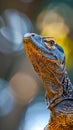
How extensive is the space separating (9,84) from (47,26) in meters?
0.71

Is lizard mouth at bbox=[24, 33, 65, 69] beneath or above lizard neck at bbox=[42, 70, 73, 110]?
above

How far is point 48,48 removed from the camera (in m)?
2.41

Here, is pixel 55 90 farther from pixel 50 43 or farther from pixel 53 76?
pixel 50 43

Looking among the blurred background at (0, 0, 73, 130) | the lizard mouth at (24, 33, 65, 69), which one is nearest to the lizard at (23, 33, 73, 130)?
the lizard mouth at (24, 33, 65, 69)

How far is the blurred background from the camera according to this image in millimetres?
4738

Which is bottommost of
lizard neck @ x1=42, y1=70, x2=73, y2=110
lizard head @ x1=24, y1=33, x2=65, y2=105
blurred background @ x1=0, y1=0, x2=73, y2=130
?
blurred background @ x1=0, y1=0, x2=73, y2=130

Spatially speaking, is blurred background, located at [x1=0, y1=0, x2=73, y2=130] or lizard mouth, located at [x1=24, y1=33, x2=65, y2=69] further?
blurred background, located at [x1=0, y1=0, x2=73, y2=130]

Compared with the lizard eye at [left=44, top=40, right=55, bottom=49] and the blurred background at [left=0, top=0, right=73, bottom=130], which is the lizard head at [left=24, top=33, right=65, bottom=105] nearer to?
the lizard eye at [left=44, top=40, right=55, bottom=49]

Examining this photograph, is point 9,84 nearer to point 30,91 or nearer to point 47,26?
point 30,91

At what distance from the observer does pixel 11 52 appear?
5.14 metres

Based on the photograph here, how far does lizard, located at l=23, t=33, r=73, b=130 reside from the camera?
91.8 inches

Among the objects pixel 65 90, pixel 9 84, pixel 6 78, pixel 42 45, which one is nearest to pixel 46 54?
pixel 42 45

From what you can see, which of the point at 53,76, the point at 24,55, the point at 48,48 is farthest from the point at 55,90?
the point at 24,55

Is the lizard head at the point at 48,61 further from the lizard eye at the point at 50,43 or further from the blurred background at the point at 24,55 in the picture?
the blurred background at the point at 24,55
